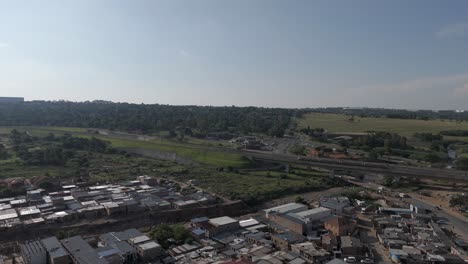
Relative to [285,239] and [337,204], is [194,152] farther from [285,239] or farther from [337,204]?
[285,239]

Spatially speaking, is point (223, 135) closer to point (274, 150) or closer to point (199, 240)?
point (274, 150)

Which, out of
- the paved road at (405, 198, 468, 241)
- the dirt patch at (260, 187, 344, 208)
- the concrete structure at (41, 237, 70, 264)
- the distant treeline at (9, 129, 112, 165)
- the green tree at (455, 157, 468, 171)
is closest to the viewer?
the concrete structure at (41, 237, 70, 264)

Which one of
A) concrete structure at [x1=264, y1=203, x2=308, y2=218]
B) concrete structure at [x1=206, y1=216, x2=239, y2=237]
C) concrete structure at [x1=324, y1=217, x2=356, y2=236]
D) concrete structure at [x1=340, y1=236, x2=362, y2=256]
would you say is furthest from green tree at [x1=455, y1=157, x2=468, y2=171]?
concrete structure at [x1=206, y1=216, x2=239, y2=237]

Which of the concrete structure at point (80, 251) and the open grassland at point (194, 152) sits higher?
the open grassland at point (194, 152)

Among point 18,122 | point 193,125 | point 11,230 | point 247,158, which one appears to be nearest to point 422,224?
point 247,158

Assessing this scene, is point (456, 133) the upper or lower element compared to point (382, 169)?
upper

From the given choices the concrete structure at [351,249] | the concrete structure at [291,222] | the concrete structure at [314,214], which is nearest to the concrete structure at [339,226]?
the concrete structure at [314,214]

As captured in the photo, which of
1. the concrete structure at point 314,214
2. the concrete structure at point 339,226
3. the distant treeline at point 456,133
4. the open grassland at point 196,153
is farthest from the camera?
the distant treeline at point 456,133

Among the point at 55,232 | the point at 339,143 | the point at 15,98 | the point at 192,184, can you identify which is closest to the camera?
the point at 55,232

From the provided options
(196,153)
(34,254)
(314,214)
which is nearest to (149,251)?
(34,254)

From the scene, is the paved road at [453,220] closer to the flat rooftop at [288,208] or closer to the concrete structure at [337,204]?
the concrete structure at [337,204]

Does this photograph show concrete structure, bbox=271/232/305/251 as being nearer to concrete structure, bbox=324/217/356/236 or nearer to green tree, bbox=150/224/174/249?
concrete structure, bbox=324/217/356/236
